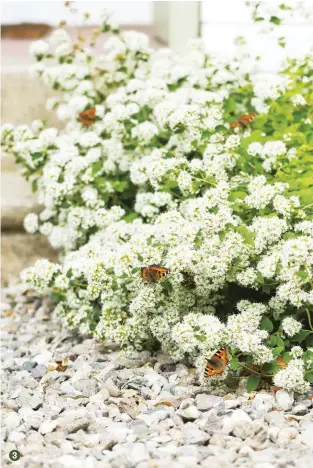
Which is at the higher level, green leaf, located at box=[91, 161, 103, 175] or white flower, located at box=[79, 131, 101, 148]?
white flower, located at box=[79, 131, 101, 148]

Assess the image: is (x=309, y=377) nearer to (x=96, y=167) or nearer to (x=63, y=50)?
(x=96, y=167)

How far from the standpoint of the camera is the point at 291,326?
1.92 metres

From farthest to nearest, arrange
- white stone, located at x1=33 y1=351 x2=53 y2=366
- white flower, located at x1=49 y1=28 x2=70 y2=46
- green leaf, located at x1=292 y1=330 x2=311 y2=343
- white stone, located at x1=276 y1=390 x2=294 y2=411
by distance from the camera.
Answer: white flower, located at x1=49 y1=28 x2=70 y2=46
white stone, located at x1=33 y1=351 x2=53 y2=366
green leaf, located at x1=292 y1=330 x2=311 y2=343
white stone, located at x1=276 y1=390 x2=294 y2=411

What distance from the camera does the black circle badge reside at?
1614 mm

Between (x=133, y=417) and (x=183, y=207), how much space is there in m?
0.71

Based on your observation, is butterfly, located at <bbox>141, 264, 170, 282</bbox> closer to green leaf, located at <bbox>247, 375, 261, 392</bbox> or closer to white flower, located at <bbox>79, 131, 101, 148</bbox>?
green leaf, located at <bbox>247, 375, 261, 392</bbox>

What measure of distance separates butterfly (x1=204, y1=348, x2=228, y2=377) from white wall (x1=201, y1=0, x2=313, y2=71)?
2.14 meters

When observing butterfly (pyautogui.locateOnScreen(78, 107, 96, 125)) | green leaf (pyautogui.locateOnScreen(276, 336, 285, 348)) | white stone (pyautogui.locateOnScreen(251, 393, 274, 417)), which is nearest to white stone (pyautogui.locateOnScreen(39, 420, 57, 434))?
white stone (pyautogui.locateOnScreen(251, 393, 274, 417))

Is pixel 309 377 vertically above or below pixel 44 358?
above

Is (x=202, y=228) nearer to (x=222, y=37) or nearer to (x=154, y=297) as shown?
(x=154, y=297)

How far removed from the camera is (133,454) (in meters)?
1.59

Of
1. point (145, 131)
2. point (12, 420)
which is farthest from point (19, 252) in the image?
point (12, 420)

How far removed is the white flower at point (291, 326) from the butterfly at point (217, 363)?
17cm

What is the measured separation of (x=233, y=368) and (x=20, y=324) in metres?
1.04
